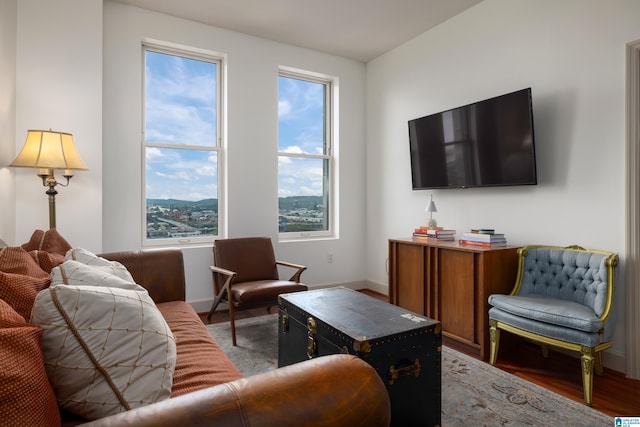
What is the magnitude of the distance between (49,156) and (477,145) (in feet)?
11.0

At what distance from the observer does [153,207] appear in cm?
366

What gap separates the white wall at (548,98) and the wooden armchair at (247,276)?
164cm

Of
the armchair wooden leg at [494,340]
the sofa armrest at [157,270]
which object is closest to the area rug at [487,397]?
the armchair wooden leg at [494,340]

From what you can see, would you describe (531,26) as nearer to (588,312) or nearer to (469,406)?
(588,312)

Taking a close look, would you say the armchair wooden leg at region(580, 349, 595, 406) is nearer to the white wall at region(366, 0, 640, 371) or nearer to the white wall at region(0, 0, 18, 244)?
the white wall at region(366, 0, 640, 371)

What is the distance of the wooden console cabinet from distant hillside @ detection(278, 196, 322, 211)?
4.94 feet

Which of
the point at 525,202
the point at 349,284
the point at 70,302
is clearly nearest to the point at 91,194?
the point at 70,302

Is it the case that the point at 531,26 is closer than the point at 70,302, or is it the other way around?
the point at 70,302

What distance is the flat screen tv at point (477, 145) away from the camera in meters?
2.79

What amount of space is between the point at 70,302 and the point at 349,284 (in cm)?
391

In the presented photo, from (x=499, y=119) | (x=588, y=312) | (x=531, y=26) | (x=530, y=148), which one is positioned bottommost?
(x=588, y=312)

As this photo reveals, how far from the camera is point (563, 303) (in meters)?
2.28

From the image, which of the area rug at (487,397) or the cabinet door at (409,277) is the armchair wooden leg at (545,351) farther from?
the cabinet door at (409,277)

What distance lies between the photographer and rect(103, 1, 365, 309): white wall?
132 inches
